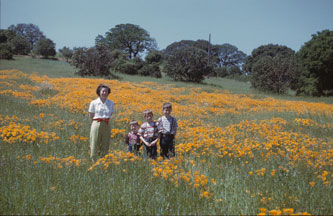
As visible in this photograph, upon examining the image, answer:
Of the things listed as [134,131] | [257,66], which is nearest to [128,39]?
[257,66]

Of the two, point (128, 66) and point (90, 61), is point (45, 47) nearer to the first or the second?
point (128, 66)

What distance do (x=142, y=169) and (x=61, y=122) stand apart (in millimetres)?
4597

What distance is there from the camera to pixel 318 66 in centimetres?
2305

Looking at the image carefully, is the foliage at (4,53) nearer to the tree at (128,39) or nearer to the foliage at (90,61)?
the foliage at (90,61)

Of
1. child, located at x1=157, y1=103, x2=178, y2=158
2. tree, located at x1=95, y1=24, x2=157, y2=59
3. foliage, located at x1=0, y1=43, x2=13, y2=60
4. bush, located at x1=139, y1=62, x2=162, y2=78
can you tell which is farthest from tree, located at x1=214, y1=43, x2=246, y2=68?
child, located at x1=157, y1=103, x2=178, y2=158

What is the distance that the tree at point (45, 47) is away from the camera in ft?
180

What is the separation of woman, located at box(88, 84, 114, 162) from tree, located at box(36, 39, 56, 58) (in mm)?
60788

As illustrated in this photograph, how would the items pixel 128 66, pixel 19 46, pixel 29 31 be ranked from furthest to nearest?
pixel 29 31 < pixel 19 46 < pixel 128 66

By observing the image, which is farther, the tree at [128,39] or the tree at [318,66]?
the tree at [128,39]

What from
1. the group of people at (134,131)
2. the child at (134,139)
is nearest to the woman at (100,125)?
the group of people at (134,131)

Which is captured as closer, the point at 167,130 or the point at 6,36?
the point at 167,130

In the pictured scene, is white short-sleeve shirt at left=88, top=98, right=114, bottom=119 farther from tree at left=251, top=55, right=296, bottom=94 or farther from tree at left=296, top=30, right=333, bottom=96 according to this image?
tree at left=296, top=30, right=333, bottom=96

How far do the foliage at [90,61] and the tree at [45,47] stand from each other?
3361cm

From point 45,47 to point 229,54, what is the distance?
73.0 m
